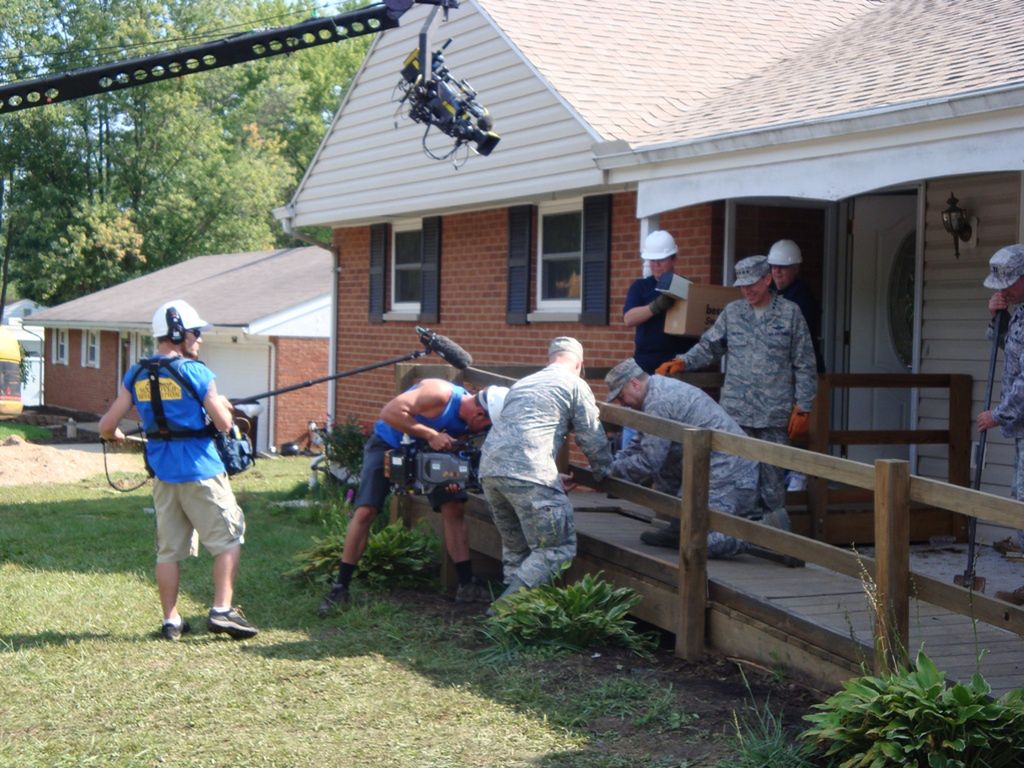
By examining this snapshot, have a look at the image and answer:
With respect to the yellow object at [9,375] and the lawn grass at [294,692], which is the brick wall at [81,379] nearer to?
A: the yellow object at [9,375]

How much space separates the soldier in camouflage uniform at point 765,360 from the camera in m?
7.76

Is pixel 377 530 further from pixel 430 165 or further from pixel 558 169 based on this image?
pixel 430 165

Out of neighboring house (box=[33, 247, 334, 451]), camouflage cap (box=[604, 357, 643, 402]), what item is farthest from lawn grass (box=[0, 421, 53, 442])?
camouflage cap (box=[604, 357, 643, 402])

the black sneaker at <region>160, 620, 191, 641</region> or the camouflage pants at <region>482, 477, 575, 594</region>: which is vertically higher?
the camouflage pants at <region>482, 477, 575, 594</region>

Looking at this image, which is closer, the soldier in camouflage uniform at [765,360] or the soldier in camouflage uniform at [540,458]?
the soldier in camouflage uniform at [540,458]

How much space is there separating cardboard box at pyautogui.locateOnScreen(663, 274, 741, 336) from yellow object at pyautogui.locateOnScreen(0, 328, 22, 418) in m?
20.8

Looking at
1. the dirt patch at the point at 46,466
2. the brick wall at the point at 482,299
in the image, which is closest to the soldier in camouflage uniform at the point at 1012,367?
the brick wall at the point at 482,299

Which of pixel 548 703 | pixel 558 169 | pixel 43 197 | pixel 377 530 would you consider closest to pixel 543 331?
pixel 558 169

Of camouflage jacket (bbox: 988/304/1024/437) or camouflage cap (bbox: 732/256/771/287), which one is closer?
camouflage jacket (bbox: 988/304/1024/437)

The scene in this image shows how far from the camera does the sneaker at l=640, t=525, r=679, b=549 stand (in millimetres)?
7770

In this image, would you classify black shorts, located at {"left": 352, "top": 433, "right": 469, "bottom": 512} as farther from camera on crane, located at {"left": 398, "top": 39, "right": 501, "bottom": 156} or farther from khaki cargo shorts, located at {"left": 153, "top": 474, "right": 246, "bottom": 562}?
camera on crane, located at {"left": 398, "top": 39, "right": 501, "bottom": 156}

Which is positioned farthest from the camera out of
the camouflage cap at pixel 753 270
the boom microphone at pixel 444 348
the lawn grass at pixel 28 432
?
the lawn grass at pixel 28 432

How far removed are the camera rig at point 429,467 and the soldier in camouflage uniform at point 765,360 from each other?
62.1 inches

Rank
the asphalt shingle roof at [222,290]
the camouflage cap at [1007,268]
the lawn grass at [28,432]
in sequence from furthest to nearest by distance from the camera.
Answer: the lawn grass at [28,432] → the asphalt shingle roof at [222,290] → the camouflage cap at [1007,268]
